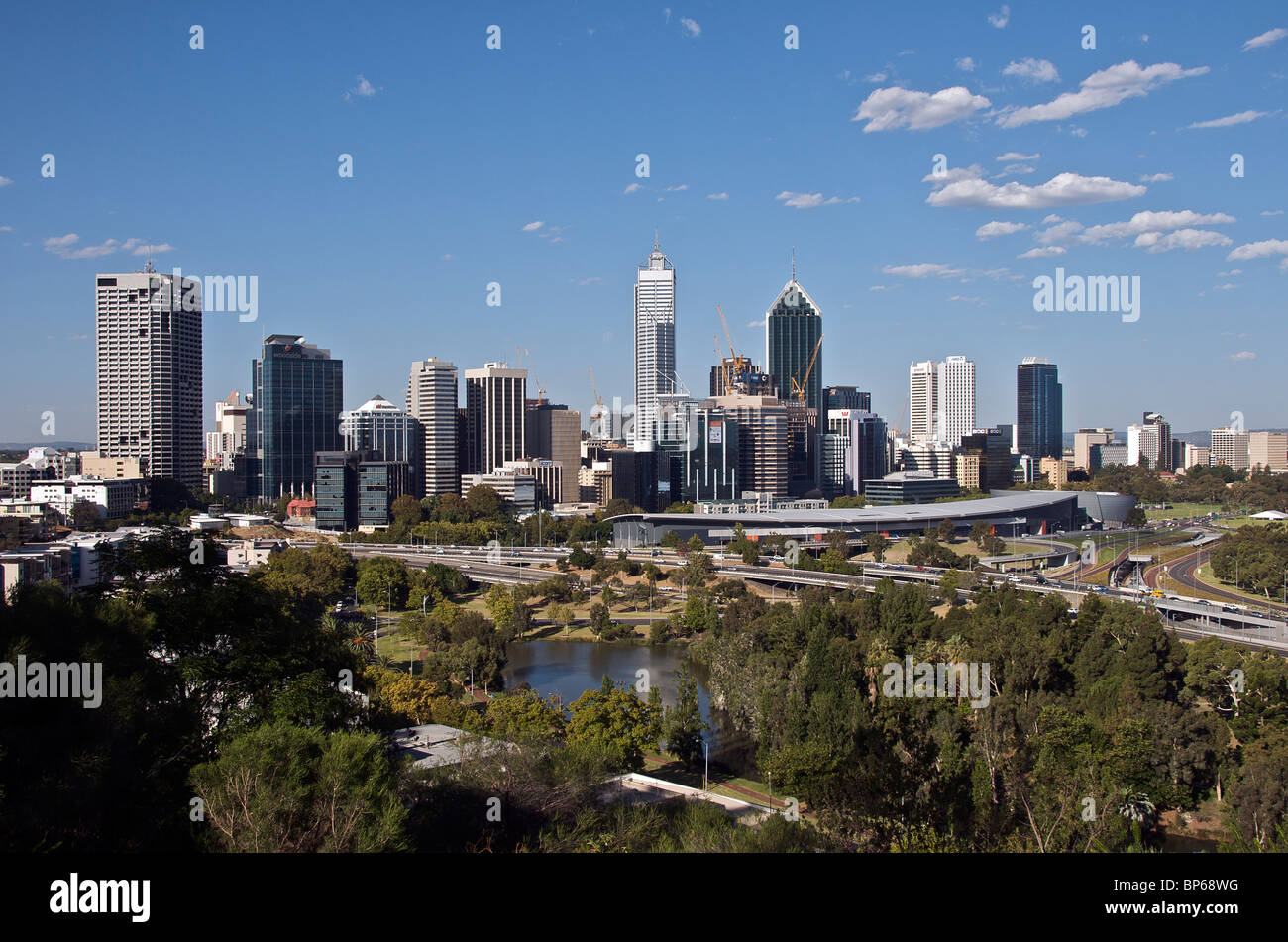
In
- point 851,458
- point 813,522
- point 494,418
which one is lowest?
point 813,522

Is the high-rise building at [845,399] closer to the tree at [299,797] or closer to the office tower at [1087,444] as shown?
the office tower at [1087,444]

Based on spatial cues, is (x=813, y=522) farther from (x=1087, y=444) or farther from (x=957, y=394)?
(x=957, y=394)

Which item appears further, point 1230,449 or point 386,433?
point 1230,449

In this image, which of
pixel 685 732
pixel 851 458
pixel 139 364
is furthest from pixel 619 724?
pixel 851 458

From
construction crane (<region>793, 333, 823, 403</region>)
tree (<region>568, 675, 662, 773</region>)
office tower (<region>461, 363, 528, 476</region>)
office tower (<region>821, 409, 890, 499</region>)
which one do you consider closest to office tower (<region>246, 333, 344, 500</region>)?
office tower (<region>461, 363, 528, 476</region>)
